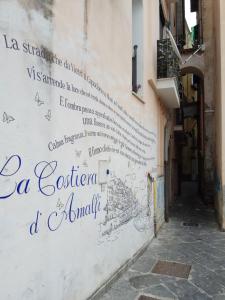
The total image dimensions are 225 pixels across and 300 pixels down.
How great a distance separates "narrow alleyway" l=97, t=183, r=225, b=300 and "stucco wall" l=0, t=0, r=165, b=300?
1.26 ft

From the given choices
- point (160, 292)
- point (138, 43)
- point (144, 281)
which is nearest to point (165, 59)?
point (138, 43)

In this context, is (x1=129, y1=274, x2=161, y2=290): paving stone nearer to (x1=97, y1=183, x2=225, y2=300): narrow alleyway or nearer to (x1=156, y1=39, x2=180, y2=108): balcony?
(x1=97, y1=183, x2=225, y2=300): narrow alleyway

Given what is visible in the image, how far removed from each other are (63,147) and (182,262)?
4.06 meters

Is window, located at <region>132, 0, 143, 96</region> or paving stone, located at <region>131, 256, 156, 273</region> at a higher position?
window, located at <region>132, 0, 143, 96</region>

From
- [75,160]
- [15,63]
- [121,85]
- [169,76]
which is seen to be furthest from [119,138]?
[169,76]

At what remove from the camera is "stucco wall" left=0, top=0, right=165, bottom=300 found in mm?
2842

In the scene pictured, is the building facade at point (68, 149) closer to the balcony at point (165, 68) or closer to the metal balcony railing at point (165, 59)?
the balcony at point (165, 68)

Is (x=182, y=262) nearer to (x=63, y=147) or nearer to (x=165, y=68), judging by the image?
(x=63, y=147)

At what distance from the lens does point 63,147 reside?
11.9ft

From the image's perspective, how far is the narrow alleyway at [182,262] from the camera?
15.8 feet

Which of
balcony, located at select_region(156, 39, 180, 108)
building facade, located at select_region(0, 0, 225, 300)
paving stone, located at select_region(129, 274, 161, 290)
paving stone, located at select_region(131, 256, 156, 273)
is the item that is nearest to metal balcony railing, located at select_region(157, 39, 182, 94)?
balcony, located at select_region(156, 39, 180, 108)

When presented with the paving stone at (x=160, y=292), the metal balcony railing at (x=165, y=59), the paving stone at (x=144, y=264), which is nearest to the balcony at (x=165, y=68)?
the metal balcony railing at (x=165, y=59)

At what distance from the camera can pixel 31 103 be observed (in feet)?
10.1

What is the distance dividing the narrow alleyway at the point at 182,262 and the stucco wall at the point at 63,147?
383mm
